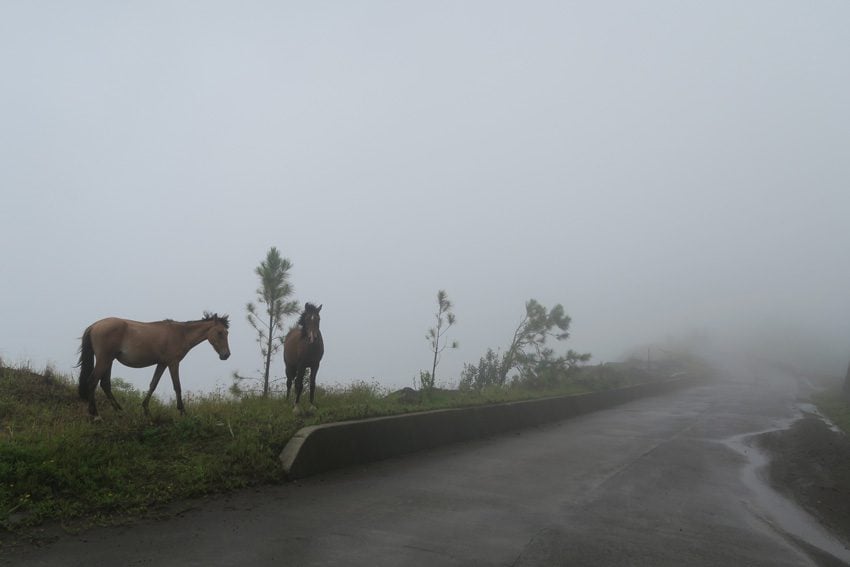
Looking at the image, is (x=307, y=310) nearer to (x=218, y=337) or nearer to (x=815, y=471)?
(x=218, y=337)

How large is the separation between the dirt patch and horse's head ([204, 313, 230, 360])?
8.42 meters

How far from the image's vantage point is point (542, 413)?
54.2 feet

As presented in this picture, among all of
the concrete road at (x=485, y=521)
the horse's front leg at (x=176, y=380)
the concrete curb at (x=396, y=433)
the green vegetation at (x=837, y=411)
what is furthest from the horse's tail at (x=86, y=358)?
the green vegetation at (x=837, y=411)

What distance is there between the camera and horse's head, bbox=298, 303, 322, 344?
10461 millimetres

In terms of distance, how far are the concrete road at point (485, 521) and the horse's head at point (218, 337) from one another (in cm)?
272

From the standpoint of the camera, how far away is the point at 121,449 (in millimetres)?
6402

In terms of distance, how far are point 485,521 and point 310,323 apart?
564 centimetres

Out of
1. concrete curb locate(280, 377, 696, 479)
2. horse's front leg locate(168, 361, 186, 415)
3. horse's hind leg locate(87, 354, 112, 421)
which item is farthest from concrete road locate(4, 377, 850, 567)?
horse's hind leg locate(87, 354, 112, 421)

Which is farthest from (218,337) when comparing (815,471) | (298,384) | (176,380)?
(815,471)

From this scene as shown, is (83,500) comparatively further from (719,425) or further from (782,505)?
(719,425)

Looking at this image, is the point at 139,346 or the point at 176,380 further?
the point at 176,380

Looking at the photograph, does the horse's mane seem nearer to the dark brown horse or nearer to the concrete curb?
the dark brown horse

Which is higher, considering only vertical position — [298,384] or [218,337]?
[218,337]

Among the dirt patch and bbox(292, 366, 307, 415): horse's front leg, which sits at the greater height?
bbox(292, 366, 307, 415): horse's front leg
